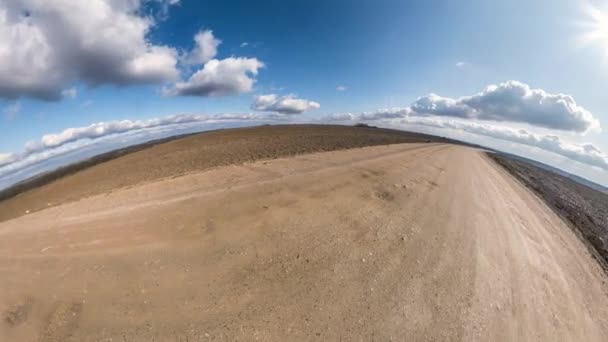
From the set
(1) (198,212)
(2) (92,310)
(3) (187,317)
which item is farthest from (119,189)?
(3) (187,317)

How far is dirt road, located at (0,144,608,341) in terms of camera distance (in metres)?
4.75

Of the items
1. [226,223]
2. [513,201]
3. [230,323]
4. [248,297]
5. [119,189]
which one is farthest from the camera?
[513,201]

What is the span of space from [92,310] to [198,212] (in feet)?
13.7

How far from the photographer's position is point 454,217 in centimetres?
1014

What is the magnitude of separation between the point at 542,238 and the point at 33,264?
18.1 m

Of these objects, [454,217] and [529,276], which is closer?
[529,276]

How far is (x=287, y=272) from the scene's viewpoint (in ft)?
19.9

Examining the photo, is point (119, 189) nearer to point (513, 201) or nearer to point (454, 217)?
point (454, 217)

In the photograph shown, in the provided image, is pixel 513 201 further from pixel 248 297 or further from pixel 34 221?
pixel 34 221

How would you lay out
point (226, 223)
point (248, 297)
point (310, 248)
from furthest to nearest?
point (226, 223), point (310, 248), point (248, 297)

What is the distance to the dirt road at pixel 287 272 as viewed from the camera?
475 cm

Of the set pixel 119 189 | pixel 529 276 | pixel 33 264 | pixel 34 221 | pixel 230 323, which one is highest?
pixel 119 189

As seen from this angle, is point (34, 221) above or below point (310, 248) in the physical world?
above

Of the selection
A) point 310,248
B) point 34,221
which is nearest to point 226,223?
point 310,248
